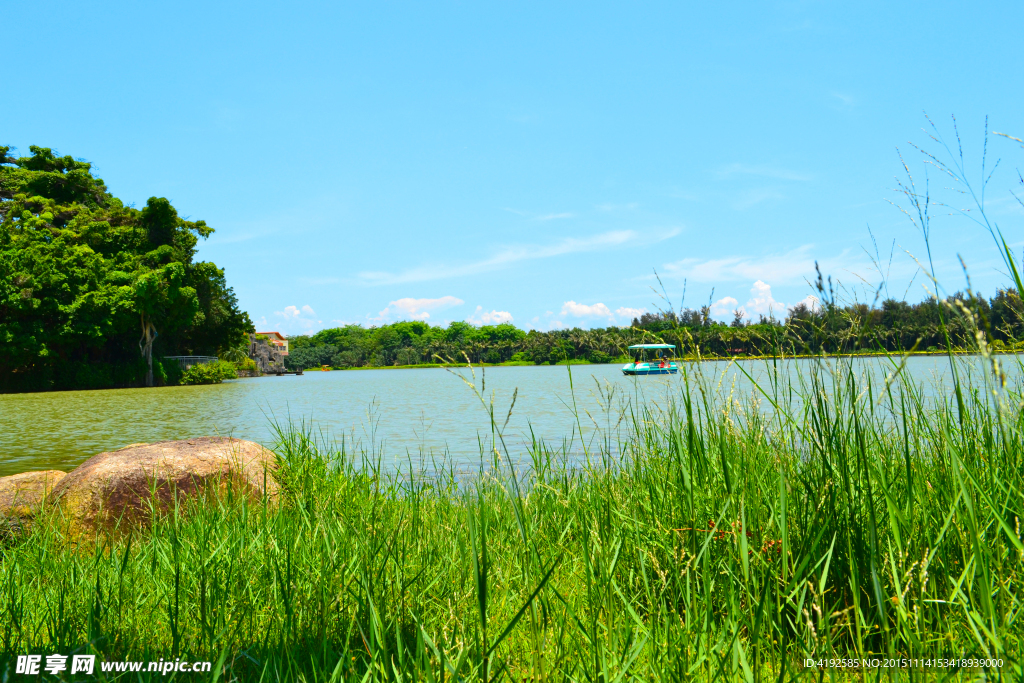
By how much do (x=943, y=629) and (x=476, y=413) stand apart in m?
12.5

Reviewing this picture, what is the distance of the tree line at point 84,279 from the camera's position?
1048 inches

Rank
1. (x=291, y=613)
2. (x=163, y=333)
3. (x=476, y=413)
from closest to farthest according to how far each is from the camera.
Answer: (x=291, y=613) → (x=476, y=413) → (x=163, y=333)

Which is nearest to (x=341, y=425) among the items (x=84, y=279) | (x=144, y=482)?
(x=144, y=482)

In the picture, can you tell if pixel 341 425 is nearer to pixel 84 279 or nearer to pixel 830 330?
pixel 830 330

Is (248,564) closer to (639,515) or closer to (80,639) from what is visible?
(80,639)

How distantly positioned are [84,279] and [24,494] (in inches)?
1174

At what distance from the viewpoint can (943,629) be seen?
1.63 metres

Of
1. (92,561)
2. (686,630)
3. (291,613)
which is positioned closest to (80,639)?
(291,613)

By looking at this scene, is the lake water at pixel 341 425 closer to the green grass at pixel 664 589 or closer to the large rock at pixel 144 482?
the large rock at pixel 144 482

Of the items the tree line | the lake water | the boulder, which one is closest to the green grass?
the lake water

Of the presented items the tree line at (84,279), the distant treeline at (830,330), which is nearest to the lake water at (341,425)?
the distant treeline at (830,330)

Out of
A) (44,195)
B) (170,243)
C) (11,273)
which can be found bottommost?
(11,273)

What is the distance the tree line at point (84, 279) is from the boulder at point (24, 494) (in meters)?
27.9

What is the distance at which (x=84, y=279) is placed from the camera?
27.9 meters
